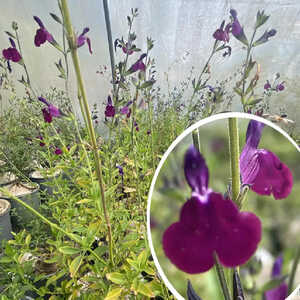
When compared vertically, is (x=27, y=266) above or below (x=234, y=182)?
below

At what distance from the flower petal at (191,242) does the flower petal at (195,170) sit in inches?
0.5

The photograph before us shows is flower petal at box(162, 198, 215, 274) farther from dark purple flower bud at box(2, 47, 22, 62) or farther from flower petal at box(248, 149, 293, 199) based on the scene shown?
dark purple flower bud at box(2, 47, 22, 62)

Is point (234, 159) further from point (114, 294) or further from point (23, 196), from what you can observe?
point (23, 196)

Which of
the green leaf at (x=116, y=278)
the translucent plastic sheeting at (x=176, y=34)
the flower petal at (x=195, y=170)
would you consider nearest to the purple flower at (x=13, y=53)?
the green leaf at (x=116, y=278)

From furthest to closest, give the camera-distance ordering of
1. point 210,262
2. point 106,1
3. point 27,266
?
1. point 106,1
2. point 27,266
3. point 210,262

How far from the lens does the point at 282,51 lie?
2.50m

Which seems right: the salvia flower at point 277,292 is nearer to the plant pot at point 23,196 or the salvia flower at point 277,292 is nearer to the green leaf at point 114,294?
the green leaf at point 114,294

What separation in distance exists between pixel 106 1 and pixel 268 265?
9.05 ft

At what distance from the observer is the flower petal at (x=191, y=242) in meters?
0.19

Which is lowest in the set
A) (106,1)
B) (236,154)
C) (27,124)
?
(27,124)

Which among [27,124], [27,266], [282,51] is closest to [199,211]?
[27,266]

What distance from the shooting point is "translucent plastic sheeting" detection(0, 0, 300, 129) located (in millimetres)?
2283

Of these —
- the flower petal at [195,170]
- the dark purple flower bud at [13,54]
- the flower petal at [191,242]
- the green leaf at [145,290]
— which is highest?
the dark purple flower bud at [13,54]

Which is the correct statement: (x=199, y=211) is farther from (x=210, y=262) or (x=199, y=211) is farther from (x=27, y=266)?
(x=27, y=266)
